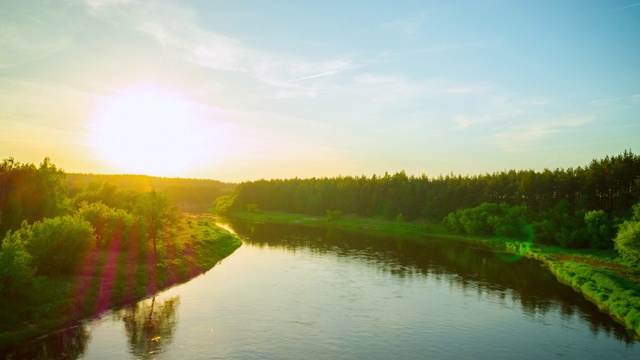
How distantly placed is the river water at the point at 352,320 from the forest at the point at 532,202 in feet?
87.3

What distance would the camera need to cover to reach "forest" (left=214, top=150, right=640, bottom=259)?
320ft

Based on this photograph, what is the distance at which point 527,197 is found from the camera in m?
131

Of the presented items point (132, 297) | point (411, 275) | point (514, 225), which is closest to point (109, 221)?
point (132, 297)

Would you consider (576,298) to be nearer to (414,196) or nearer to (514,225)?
(514,225)

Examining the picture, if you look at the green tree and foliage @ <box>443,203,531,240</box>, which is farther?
foliage @ <box>443,203,531,240</box>

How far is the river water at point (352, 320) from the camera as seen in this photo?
117 feet

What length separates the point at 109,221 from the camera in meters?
69.4

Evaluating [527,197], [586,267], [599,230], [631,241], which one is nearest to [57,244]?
[586,267]

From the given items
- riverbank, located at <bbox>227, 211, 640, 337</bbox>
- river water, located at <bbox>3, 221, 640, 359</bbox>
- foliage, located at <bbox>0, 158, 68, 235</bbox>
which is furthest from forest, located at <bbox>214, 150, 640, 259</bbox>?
A: foliage, located at <bbox>0, 158, 68, 235</bbox>

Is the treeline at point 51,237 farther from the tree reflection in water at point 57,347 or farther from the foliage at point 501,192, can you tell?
the foliage at point 501,192

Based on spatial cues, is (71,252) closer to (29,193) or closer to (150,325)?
(150,325)

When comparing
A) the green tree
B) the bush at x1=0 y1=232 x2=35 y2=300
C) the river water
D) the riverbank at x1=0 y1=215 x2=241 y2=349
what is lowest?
the river water

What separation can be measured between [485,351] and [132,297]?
37.5 m

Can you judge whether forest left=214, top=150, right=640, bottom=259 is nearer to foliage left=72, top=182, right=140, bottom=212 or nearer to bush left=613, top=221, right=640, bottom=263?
bush left=613, top=221, right=640, bottom=263
